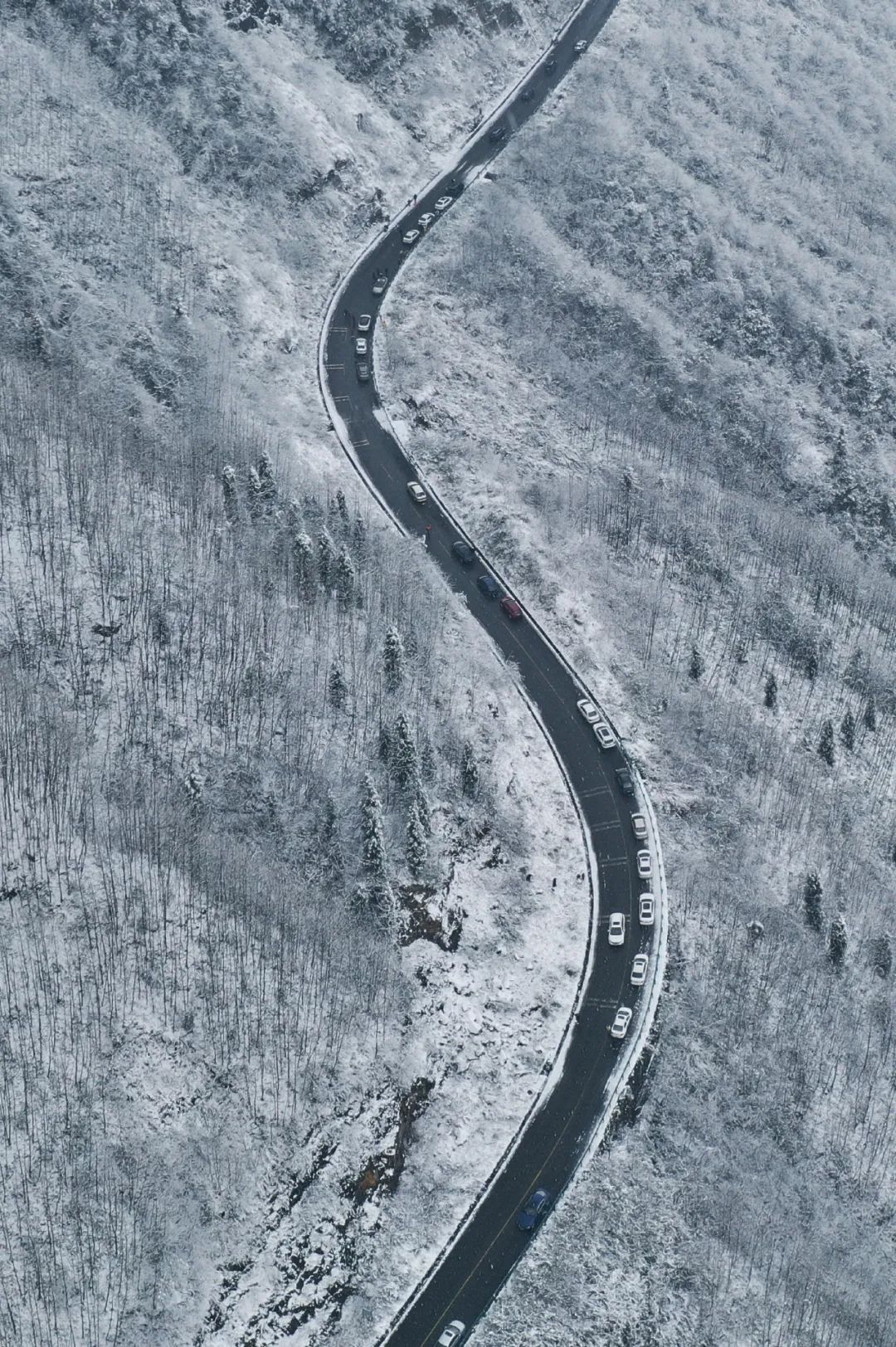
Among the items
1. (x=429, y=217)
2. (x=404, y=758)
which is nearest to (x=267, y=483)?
(x=404, y=758)

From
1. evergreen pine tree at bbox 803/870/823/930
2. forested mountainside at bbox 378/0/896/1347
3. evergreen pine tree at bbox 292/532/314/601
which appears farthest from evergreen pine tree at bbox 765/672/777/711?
evergreen pine tree at bbox 292/532/314/601

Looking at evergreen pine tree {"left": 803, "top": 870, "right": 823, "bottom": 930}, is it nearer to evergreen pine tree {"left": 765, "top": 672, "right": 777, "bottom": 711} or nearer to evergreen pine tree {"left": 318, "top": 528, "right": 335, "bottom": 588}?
evergreen pine tree {"left": 765, "top": 672, "right": 777, "bottom": 711}

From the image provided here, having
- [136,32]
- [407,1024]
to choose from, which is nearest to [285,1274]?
[407,1024]

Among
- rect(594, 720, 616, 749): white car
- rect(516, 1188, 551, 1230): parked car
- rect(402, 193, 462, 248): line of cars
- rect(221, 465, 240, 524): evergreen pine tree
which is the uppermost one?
rect(402, 193, 462, 248): line of cars

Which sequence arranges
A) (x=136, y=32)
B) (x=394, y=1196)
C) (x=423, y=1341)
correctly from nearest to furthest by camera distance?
(x=423, y=1341) → (x=394, y=1196) → (x=136, y=32)

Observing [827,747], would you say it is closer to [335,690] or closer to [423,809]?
[423,809]

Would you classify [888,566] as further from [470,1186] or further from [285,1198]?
[285,1198]

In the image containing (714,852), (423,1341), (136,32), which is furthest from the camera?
(136,32)
